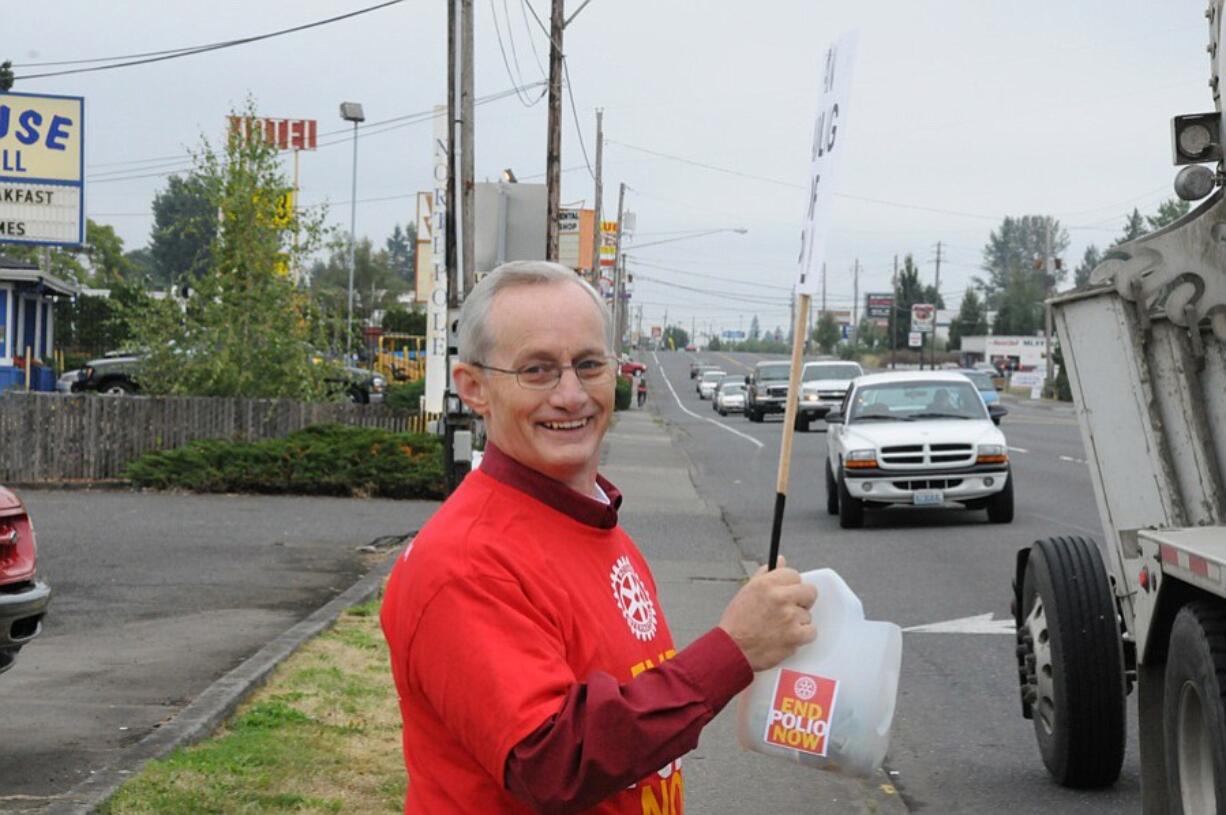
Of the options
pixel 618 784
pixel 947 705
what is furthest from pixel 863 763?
pixel 947 705

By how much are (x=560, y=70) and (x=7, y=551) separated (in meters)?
21.7

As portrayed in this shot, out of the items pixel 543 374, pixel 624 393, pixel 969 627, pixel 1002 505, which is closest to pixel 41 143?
pixel 1002 505

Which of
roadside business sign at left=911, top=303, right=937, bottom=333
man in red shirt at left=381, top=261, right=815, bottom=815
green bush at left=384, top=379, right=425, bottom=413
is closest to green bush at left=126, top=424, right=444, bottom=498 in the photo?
green bush at left=384, top=379, right=425, bottom=413

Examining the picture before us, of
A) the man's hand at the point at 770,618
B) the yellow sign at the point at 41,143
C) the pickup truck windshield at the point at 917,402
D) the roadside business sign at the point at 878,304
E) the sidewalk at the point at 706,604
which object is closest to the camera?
the man's hand at the point at 770,618

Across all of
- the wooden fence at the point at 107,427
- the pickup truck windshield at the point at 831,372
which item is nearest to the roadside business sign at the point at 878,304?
the pickup truck windshield at the point at 831,372

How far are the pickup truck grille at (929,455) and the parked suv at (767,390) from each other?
35.5 m

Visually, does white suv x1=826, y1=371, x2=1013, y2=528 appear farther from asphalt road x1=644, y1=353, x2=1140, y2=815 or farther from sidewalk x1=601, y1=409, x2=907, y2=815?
sidewalk x1=601, y1=409, x2=907, y2=815

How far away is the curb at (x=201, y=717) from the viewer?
21.9 feet

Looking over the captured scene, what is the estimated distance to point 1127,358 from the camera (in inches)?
253

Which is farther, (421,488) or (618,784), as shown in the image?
(421,488)

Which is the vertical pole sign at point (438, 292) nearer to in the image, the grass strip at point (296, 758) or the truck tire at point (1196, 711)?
the grass strip at point (296, 758)

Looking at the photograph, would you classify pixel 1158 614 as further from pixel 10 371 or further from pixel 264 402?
pixel 10 371

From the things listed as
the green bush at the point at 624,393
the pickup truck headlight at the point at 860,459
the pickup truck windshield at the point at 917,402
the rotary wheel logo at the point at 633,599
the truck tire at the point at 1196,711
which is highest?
the rotary wheel logo at the point at 633,599

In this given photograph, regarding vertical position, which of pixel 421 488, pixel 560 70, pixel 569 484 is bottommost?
pixel 421 488
